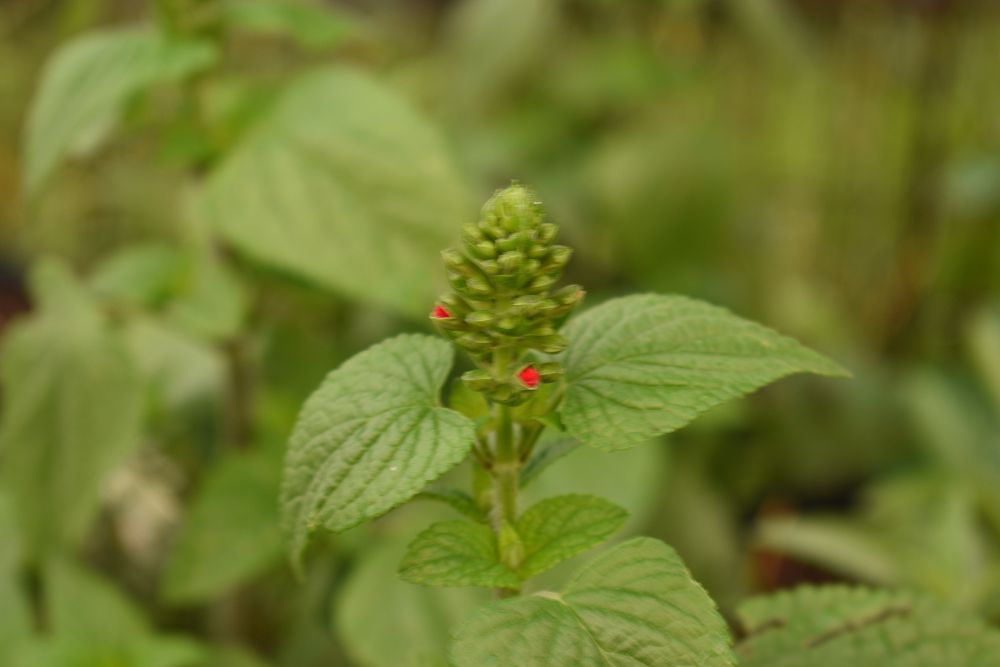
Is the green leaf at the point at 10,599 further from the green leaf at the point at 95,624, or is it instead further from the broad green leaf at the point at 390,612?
the broad green leaf at the point at 390,612

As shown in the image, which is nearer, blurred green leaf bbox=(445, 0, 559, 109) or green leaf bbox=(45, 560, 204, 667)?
green leaf bbox=(45, 560, 204, 667)

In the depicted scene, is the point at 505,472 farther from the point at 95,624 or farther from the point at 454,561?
the point at 95,624

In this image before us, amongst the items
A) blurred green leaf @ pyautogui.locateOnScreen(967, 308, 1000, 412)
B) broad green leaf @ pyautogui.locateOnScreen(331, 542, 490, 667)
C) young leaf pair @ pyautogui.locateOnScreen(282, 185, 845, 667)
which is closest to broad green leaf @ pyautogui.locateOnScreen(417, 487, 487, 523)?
young leaf pair @ pyautogui.locateOnScreen(282, 185, 845, 667)

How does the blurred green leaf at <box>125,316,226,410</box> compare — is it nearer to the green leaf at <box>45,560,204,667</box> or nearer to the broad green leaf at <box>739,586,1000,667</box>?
the green leaf at <box>45,560,204,667</box>

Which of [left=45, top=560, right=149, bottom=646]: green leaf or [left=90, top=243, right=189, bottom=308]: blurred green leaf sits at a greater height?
[left=90, top=243, right=189, bottom=308]: blurred green leaf

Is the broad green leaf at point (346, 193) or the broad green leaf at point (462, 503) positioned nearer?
the broad green leaf at point (462, 503)

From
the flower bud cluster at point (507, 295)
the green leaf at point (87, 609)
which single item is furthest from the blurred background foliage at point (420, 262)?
the flower bud cluster at point (507, 295)

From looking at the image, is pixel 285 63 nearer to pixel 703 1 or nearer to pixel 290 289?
pixel 703 1
